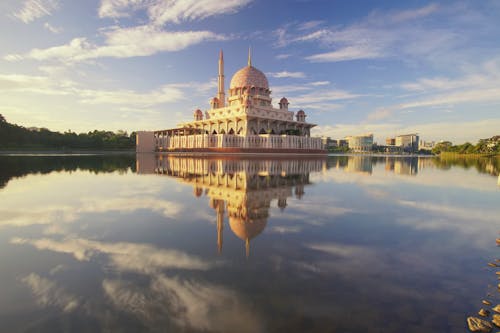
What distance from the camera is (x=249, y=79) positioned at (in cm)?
5725

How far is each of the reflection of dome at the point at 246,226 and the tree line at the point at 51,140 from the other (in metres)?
68.6

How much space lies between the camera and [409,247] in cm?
536

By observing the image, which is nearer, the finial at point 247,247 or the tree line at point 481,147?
the finial at point 247,247

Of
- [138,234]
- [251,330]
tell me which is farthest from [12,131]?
[251,330]

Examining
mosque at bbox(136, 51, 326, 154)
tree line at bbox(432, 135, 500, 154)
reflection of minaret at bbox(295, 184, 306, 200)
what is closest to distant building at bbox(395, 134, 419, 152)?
tree line at bbox(432, 135, 500, 154)

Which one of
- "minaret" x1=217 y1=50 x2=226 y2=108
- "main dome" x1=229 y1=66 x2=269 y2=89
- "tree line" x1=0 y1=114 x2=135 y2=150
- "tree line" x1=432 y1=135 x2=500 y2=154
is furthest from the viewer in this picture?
"tree line" x1=432 y1=135 x2=500 y2=154

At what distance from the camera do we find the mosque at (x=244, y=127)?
161 ft

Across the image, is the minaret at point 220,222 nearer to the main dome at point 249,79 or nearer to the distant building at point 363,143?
the main dome at point 249,79

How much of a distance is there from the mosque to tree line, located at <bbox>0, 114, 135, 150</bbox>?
42.3 ft

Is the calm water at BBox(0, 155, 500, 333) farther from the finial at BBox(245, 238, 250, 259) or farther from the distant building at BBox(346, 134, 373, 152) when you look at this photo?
the distant building at BBox(346, 134, 373, 152)

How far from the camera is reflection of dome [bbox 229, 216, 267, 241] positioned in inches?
230

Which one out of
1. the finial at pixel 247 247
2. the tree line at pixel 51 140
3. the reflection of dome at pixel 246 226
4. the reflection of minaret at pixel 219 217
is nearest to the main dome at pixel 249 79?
the tree line at pixel 51 140

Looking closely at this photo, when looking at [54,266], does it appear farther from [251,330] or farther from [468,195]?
[468,195]

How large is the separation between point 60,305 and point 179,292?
150 cm
